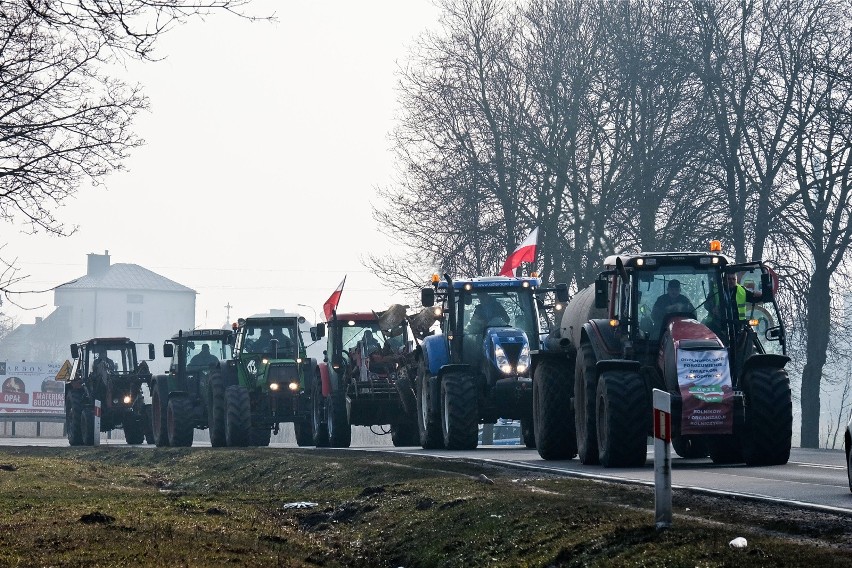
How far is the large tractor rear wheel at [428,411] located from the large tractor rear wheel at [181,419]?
29.2 feet

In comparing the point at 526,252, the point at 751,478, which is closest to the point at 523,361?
the point at 526,252

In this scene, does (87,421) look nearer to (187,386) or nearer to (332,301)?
(187,386)

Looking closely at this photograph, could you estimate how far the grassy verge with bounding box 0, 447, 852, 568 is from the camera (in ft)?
32.4

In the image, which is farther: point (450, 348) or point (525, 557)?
point (450, 348)

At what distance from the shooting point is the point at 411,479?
17.1m

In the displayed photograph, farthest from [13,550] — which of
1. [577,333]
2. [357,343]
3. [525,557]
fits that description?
[357,343]

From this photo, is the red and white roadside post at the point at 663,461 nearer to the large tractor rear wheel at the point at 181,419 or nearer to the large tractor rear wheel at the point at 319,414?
the large tractor rear wheel at the point at 319,414

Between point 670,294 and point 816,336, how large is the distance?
2053 cm

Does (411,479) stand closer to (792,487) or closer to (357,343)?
(792,487)

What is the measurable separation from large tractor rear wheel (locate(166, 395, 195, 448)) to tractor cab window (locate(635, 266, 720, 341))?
56.6 feet

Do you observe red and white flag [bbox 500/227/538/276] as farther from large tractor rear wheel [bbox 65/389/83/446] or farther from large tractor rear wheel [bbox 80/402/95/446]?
large tractor rear wheel [bbox 65/389/83/446]

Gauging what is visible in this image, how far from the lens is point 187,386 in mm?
35094

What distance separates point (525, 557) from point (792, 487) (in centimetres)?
402

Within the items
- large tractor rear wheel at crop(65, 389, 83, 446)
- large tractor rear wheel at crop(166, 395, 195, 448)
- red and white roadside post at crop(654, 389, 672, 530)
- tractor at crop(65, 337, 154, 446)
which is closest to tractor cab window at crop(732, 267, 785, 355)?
red and white roadside post at crop(654, 389, 672, 530)
